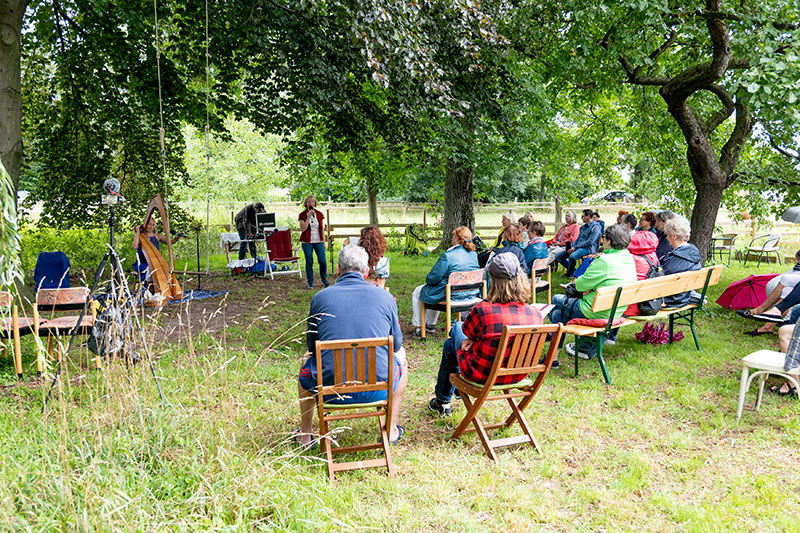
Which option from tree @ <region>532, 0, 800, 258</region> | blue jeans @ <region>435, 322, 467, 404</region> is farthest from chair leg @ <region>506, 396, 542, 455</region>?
tree @ <region>532, 0, 800, 258</region>

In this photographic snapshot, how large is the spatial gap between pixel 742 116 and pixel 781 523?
7.66 m

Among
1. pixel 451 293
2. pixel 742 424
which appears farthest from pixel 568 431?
pixel 451 293

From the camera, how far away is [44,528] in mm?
2291

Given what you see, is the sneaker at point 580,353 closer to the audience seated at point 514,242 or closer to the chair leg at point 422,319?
the audience seated at point 514,242

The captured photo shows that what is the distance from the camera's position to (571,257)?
35.4 feet

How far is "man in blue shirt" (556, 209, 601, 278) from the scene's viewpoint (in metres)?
10.5

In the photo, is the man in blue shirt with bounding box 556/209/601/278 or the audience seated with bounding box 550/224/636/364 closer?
the audience seated with bounding box 550/224/636/364

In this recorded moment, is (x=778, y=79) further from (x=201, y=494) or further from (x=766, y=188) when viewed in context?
(x=201, y=494)

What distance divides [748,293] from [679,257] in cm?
222

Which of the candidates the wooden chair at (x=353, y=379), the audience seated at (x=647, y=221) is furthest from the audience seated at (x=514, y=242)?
the wooden chair at (x=353, y=379)

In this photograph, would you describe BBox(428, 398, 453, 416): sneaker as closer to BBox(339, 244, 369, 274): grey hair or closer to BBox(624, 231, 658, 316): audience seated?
BBox(339, 244, 369, 274): grey hair

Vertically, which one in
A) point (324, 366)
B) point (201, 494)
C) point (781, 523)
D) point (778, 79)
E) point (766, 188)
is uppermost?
point (778, 79)

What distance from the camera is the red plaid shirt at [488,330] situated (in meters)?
3.66

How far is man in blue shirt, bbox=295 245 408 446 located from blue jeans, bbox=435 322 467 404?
605 millimetres
